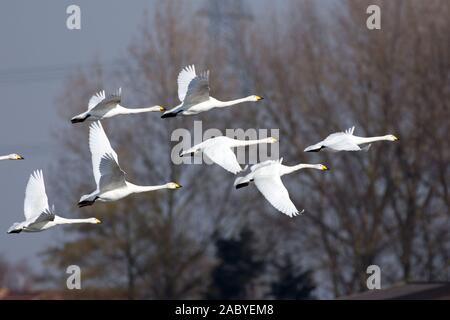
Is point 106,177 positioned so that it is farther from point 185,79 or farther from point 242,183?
point 185,79

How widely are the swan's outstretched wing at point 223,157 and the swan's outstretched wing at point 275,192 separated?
2.17 feet

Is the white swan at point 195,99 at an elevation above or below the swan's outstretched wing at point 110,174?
above

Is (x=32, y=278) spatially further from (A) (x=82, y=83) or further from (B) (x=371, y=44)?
(B) (x=371, y=44)

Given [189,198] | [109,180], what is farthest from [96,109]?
[189,198]

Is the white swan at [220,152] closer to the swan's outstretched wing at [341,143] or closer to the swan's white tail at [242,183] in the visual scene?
the swan's white tail at [242,183]

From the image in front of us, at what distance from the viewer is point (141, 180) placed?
5512 cm

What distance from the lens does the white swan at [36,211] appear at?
31750mm

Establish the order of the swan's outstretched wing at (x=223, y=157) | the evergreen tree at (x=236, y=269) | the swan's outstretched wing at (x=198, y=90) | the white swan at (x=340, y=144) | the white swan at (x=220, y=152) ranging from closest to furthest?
the swan's outstretched wing at (x=223, y=157) < the white swan at (x=220, y=152) < the white swan at (x=340, y=144) < the swan's outstretched wing at (x=198, y=90) < the evergreen tree at (x=236, y=269)

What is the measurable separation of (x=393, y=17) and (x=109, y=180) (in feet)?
79.2

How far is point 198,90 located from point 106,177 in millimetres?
2826

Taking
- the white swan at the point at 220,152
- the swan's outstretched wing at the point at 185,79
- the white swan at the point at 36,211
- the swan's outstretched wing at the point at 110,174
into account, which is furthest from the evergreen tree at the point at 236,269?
the swan's outstretched wing at the point at 110,174

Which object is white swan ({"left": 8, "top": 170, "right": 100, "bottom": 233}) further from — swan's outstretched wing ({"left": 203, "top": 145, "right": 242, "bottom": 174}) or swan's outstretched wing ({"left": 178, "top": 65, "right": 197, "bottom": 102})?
swan's outstretched wing ({"left": 178, "top": 65, "right": 197, "bottom": 102})

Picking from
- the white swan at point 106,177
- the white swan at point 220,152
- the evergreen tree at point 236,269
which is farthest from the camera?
the evergreen tree at point 236,269

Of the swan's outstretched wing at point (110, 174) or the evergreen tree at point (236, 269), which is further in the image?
the evergreen tree at point (236, 269)
